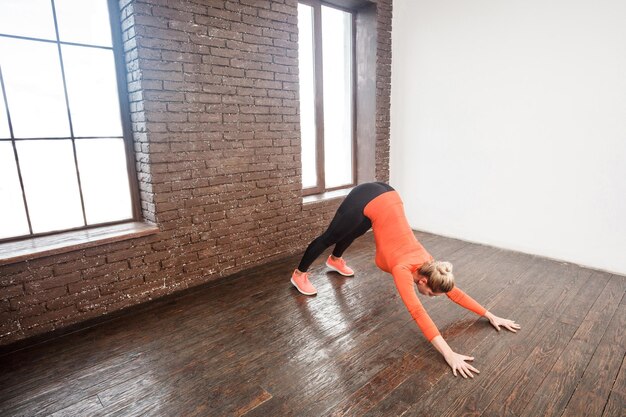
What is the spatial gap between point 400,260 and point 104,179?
7.10ft

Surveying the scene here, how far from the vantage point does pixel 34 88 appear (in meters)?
2.33

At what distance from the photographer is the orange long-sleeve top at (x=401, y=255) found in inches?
73.0

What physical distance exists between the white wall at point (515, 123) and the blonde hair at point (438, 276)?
2.10 m

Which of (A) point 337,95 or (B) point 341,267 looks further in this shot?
(A) point 337,95

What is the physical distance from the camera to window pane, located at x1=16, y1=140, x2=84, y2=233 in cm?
236

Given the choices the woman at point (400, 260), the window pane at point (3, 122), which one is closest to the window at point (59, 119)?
the window pane at point (3, 122)

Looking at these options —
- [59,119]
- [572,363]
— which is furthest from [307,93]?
[572,363]

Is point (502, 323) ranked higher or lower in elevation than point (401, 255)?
lower

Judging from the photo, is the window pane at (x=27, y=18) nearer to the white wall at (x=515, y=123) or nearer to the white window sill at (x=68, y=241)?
the white window sill at (x=68, y=241)

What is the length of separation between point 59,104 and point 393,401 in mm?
2696

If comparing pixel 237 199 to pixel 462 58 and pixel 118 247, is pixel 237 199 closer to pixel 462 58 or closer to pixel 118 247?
pixel 118 247

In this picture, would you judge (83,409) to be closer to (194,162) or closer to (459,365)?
(194,162)

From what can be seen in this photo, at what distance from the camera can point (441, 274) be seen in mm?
1899

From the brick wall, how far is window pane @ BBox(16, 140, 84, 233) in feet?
1.16
